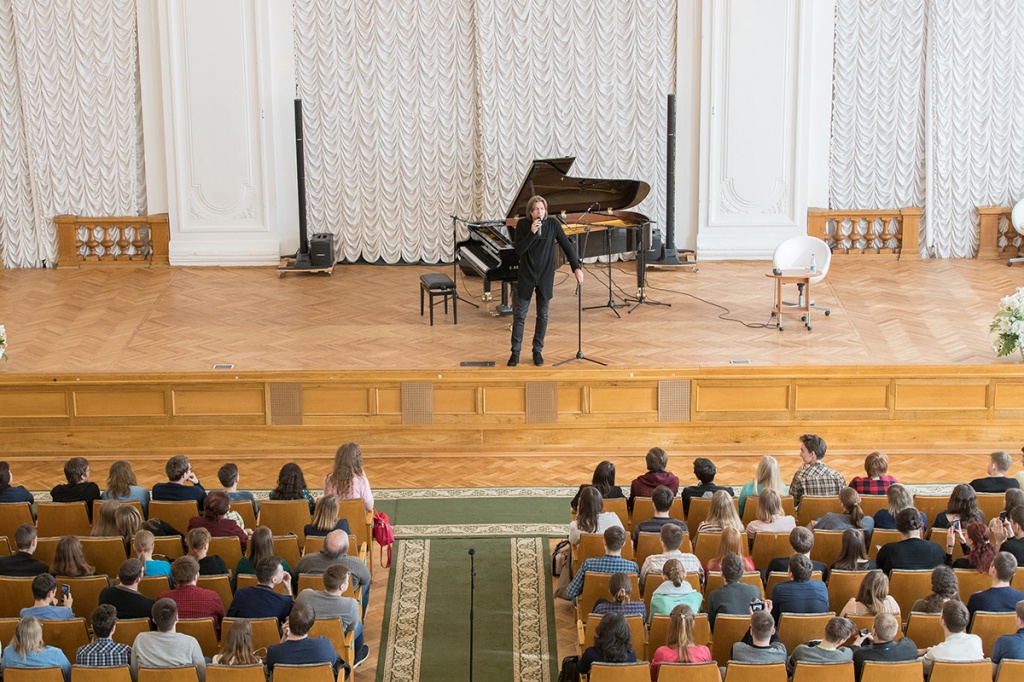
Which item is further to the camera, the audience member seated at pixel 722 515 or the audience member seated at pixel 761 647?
the audience member seated at pixel 722 515

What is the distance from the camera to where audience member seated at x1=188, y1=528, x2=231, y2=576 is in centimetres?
711

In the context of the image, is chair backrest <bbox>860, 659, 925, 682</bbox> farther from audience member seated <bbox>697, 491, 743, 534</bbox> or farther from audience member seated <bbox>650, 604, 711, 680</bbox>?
audience member seated <bbox>697, 491, 743, 534</bbox>

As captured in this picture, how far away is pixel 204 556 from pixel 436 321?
5.88 m

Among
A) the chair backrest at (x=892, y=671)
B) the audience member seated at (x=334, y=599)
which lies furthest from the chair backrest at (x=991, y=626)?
the audience member seated at (x=334, y=599)

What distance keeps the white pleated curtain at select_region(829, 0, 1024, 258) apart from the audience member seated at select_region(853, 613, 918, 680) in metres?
10.2

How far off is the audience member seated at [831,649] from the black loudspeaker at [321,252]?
9.69 metres

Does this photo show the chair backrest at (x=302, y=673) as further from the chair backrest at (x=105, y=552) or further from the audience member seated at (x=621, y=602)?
the chair backrest at (x=105, y=552)

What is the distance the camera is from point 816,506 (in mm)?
8258

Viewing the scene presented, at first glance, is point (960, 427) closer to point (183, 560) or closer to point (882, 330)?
point (882, 330)

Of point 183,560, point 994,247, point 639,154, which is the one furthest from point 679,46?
point 183,560

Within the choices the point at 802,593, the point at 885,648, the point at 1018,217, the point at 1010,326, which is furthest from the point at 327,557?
the point at 1018,217

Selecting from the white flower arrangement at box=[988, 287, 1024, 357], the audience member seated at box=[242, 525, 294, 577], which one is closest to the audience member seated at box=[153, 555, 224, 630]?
the audience member seated at box=[242, 525, 294, 577]

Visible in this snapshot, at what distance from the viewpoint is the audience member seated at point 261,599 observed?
665cm

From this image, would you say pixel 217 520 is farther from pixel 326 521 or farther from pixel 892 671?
pixel 892 671
